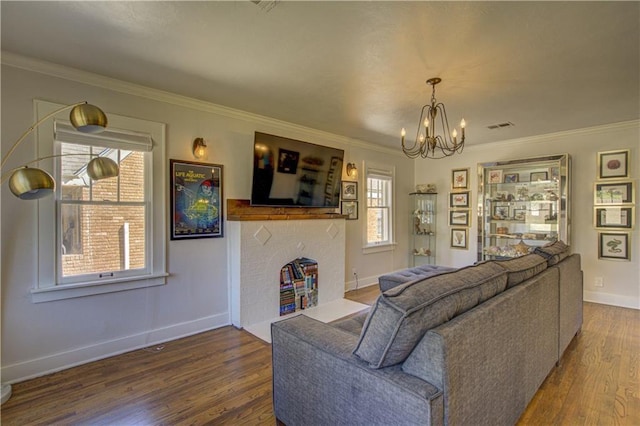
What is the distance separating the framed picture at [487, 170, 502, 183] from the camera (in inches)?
196

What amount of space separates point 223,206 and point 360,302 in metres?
2.21

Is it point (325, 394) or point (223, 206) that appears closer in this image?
point (325, 394)

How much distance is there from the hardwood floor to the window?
2.93 meters

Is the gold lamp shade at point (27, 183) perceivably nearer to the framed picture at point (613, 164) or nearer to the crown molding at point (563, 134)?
the crown molding at point (563, 134)

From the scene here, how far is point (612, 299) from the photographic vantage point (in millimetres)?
4156

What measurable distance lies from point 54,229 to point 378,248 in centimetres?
425

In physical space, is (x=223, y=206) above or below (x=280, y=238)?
above

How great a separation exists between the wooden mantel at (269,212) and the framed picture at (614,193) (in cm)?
340

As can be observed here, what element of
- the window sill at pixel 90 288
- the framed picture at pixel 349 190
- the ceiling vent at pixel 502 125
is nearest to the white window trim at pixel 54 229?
the window sill at pixel 90 288

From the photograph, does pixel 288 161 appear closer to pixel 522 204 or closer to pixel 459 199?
pixel 459 199

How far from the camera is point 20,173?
5.84ft

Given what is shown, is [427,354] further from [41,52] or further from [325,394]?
[41,52]

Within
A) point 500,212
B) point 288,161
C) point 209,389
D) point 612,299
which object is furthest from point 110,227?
point 612,299

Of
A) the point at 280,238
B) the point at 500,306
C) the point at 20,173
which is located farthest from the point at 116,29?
the point at 500,306
